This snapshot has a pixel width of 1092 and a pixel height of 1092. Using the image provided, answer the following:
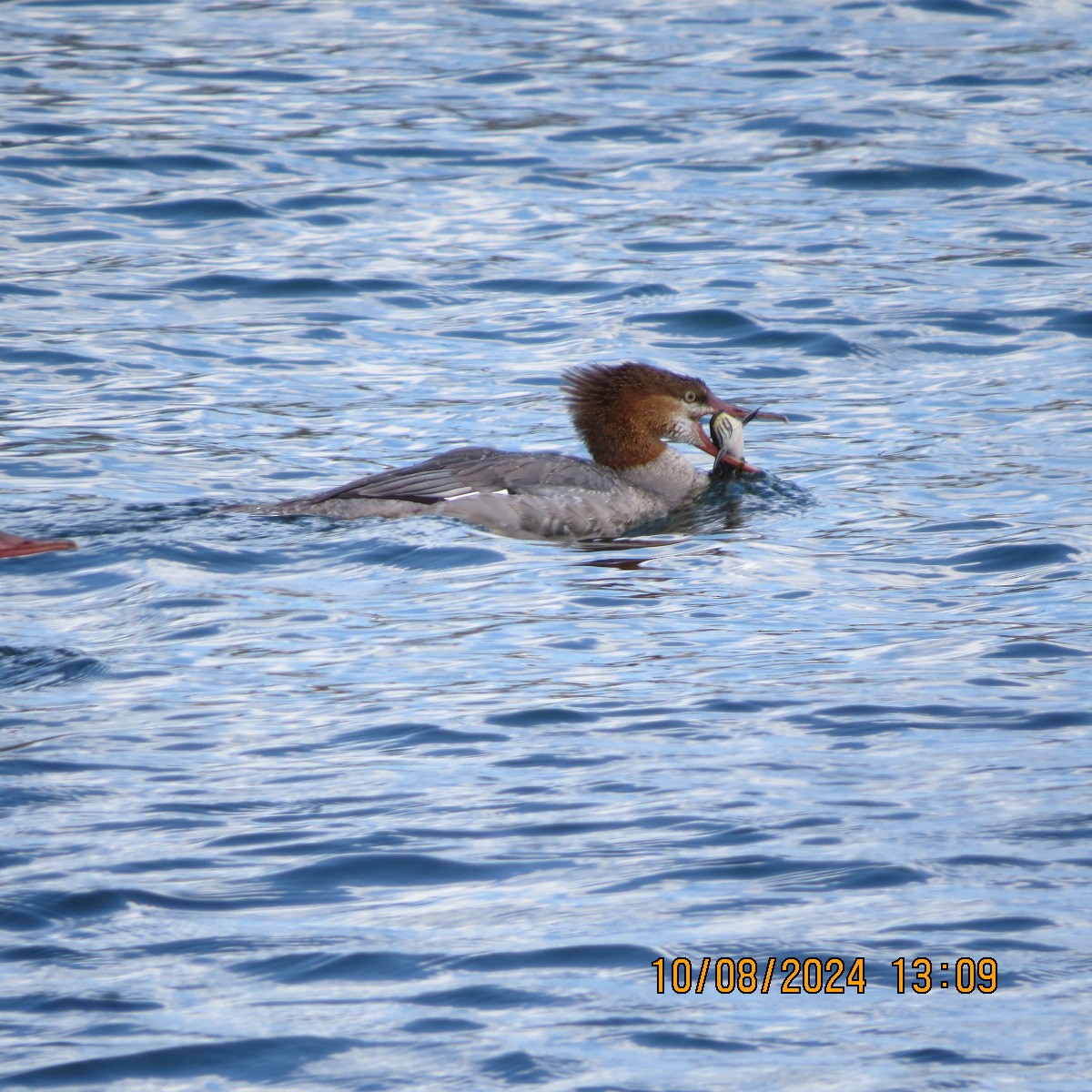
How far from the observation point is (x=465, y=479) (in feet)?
29.7

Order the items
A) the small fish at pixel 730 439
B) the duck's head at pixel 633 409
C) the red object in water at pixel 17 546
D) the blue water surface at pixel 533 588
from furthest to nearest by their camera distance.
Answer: the duck's head at pixel 633 409 → the small fish at pixel 730 439 → the red object in water at pixel 17 546 → the blue water surface at pixel 533 588

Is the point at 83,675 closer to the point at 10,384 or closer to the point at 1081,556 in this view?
the point at 1081,556

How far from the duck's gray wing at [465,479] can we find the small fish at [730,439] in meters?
0.81

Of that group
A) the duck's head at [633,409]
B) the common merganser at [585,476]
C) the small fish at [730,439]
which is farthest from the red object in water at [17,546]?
the small fish at [730,439]

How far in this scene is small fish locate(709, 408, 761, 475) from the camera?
996 cm

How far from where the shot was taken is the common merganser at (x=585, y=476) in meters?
8.95

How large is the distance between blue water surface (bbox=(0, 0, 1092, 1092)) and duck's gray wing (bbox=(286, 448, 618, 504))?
20cm

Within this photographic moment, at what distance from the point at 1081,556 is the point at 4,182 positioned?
9.61 meters

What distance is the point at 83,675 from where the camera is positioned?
666cm
